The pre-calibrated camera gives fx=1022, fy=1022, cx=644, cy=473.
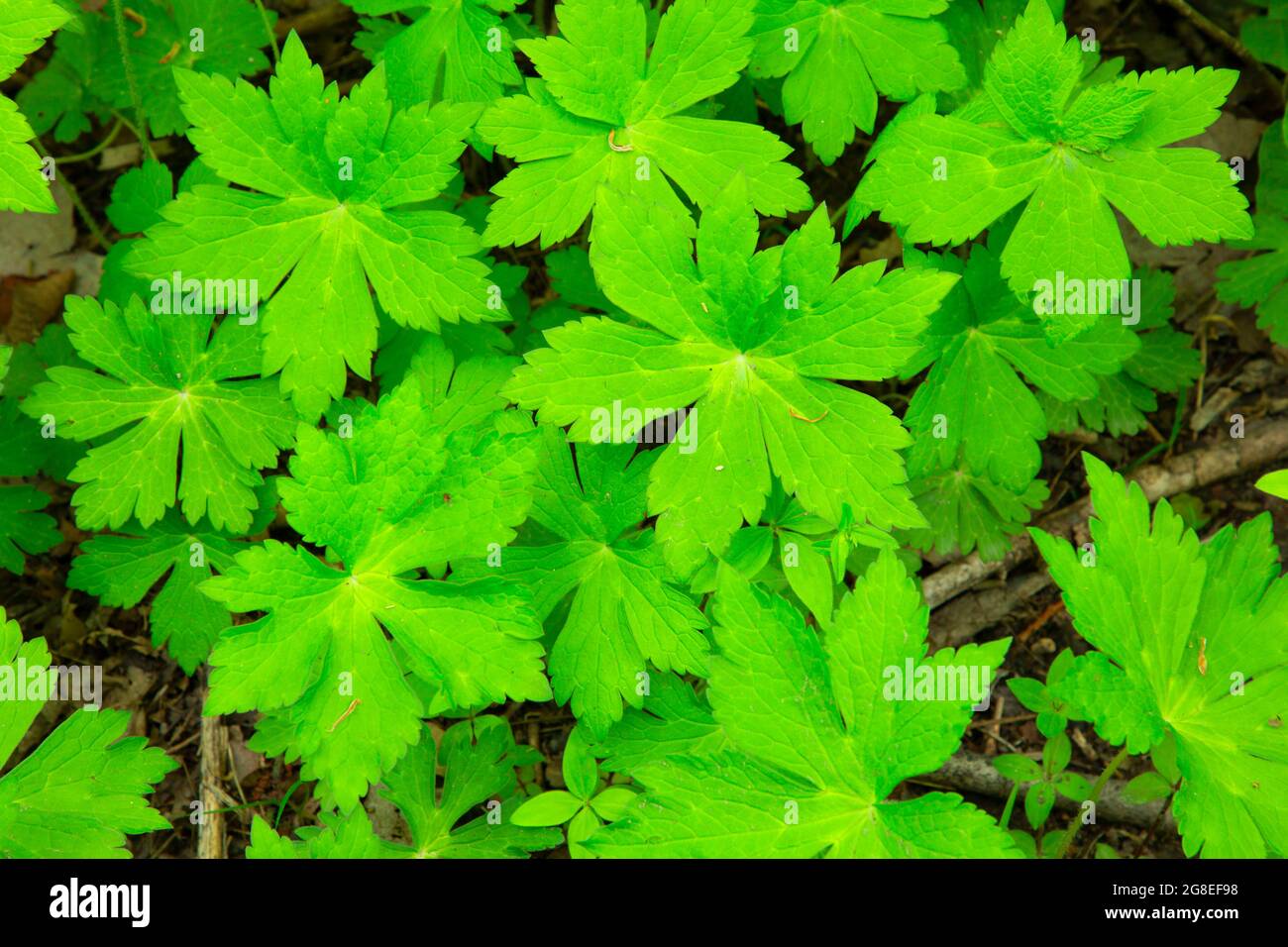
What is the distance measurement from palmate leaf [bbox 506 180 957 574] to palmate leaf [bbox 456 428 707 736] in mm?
271

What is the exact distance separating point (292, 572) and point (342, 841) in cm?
68

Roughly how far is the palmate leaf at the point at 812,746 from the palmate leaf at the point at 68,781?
52.7 inches

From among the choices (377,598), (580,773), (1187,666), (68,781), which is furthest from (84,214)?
(1187,666)

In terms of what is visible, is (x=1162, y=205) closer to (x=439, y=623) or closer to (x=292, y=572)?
(x=439, y=623)

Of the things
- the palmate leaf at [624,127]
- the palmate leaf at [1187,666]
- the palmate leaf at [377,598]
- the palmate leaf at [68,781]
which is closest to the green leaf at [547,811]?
the palmate leaf at [377,598]

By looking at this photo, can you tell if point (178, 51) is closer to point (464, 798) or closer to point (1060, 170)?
point (464, 798)

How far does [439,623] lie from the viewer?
8.04 ft

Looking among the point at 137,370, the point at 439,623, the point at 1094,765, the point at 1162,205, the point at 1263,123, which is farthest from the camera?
the point at 1263,123

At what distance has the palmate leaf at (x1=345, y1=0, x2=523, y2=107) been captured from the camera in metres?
2.91

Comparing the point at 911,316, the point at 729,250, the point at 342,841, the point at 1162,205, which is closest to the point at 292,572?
the point at 342,841

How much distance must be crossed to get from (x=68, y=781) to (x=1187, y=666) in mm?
2820

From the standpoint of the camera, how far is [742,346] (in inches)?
102

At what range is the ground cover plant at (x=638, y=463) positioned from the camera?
2.34 m

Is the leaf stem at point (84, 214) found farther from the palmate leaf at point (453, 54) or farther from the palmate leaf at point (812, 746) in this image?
the palmate leaf at point (812, 746)
